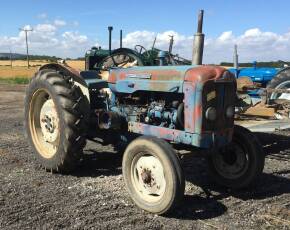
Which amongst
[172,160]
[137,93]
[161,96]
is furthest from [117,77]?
[172,160]

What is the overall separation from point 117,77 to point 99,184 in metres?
1.41

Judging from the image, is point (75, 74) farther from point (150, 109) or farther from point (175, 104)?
point (175, 104)

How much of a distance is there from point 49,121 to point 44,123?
15cm

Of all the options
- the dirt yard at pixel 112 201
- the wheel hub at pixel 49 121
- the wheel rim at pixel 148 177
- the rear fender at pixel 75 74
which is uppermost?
the rear fender at pixel 75 74

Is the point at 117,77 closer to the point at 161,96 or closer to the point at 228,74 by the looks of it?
the point at 161,96

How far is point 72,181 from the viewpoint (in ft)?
19.2

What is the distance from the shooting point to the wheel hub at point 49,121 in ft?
20.8

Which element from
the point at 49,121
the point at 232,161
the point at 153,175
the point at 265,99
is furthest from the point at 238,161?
the point at 265,99

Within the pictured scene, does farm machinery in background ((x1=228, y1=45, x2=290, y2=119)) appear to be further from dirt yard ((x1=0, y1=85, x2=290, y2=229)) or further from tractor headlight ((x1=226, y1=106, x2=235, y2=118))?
tractor headlight ((x1=226, y1=106, x2=235, y2=118))

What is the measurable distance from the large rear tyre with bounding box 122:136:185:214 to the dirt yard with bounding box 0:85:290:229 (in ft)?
0.48

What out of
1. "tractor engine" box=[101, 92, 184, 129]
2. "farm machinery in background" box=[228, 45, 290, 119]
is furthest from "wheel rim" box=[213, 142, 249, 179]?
"farm machinery in background" box=[228, 45, 290, 119]

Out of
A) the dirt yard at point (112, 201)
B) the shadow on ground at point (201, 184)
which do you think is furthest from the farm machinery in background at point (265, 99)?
the dirt yard at point (112, 201)

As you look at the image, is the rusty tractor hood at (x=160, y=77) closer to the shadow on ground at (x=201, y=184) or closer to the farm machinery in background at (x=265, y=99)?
the shadow on ground at (x=201, y=184)

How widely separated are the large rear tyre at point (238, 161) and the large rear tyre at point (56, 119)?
1718 mm
